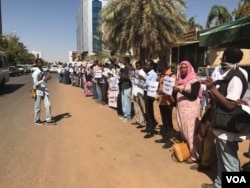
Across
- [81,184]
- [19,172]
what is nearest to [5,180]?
[19,172]

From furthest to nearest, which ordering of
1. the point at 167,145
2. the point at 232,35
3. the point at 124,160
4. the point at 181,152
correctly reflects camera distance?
the point at 232,35 < the point at 167,145 < the point at 124,160 < the point at 181,152

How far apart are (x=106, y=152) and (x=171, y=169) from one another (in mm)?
1484

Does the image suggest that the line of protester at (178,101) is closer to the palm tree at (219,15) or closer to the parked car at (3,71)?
the parked car at (3,71)

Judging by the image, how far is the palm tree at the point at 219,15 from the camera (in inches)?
1213

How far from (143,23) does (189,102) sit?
911cm

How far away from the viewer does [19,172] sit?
17.0 feet

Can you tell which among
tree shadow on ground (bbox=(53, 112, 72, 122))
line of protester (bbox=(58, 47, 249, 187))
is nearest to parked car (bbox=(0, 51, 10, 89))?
tree shadow on ground (bbox=(53, 112, 72, 122))

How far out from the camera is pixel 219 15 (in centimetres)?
3127

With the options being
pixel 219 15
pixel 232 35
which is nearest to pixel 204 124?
pixel 232 35

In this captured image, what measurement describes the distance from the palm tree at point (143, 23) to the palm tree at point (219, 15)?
16991 millimetres

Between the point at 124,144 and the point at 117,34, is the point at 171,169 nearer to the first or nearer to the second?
the point at 124,144

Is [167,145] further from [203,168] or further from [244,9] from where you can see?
[244,9]

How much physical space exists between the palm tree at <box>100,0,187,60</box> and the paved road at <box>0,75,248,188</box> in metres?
6.27

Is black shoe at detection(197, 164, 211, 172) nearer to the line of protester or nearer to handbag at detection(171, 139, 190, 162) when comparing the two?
the line of protester
